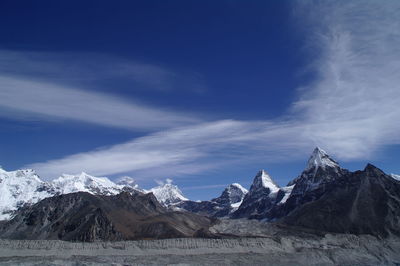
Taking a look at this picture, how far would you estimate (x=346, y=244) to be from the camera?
381 ft

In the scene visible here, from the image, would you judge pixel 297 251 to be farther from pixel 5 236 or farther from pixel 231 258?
pixel 5 236

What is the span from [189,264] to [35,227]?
11553cm

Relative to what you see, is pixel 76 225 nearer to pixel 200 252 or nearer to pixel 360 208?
pixel 200 252

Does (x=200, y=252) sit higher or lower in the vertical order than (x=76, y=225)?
lower

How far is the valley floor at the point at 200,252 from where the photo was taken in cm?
8706

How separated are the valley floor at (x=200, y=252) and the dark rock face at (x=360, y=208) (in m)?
35.5

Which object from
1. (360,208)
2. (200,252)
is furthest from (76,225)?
(360,208)

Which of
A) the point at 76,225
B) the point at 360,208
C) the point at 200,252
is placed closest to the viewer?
the point at 200,252

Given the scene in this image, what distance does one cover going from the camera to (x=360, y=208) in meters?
163

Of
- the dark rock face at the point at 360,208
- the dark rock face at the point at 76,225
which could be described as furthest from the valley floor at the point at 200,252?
the dark rock face at the point at 76,225

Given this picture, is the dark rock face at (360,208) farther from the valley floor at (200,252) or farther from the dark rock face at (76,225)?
the dark rock face at (76,225)

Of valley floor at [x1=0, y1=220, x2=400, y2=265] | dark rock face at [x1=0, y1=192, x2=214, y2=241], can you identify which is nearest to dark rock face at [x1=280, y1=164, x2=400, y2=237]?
valley floor at [x1=0, y1=220, x2=400, y2=265]

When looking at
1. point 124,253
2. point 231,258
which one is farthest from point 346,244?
point 124,253

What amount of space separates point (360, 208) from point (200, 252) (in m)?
90.8
